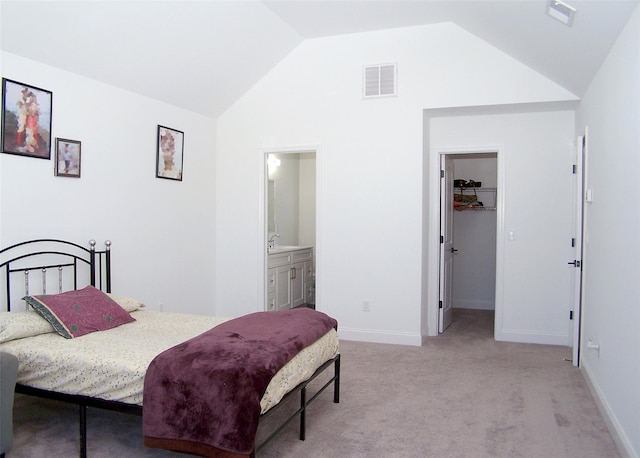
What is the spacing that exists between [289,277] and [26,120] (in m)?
3.62

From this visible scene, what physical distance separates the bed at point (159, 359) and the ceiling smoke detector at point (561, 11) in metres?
2.41

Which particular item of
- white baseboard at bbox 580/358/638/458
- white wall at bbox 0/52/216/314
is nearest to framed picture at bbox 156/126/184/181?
white wall at bbox 0/52/216/314

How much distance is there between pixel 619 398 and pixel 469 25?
3.31 meters

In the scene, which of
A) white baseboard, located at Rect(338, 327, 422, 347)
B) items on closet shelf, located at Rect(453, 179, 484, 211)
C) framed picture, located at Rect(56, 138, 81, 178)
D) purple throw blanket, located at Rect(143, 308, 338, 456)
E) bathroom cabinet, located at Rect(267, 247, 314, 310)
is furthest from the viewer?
items on closet shelf, located at Rect(453, 179, 484, 211)

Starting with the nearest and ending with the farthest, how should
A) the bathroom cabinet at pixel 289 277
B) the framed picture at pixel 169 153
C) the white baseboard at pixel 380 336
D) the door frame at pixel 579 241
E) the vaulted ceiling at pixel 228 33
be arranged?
the vaulted ceiling at pixel 228 33 < the door frame at pixel 579 241 < the framed picture at pixel 169 153 < the white baseboard at pixel 380 336 < the bathroom cabinet at pixel 289 277

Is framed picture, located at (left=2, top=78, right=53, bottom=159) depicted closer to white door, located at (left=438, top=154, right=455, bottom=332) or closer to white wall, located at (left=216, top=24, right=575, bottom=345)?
white wall, located at (left=216, top=24, right=575, bottom=345)

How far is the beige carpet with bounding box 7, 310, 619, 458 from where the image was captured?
277 cm

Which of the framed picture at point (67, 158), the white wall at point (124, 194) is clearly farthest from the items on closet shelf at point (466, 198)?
the framed picture at point (67, 158)

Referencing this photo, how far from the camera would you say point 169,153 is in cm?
493

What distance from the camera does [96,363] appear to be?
2.63m

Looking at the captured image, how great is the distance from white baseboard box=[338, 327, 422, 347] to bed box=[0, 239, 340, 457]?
1.44m

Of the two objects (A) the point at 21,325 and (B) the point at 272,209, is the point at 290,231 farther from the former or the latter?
(A) the point at 21,325

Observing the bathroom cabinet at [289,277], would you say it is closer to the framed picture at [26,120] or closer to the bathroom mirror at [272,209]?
the bathroom mirror at [272,209]

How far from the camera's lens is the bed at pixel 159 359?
2266 millimetres
